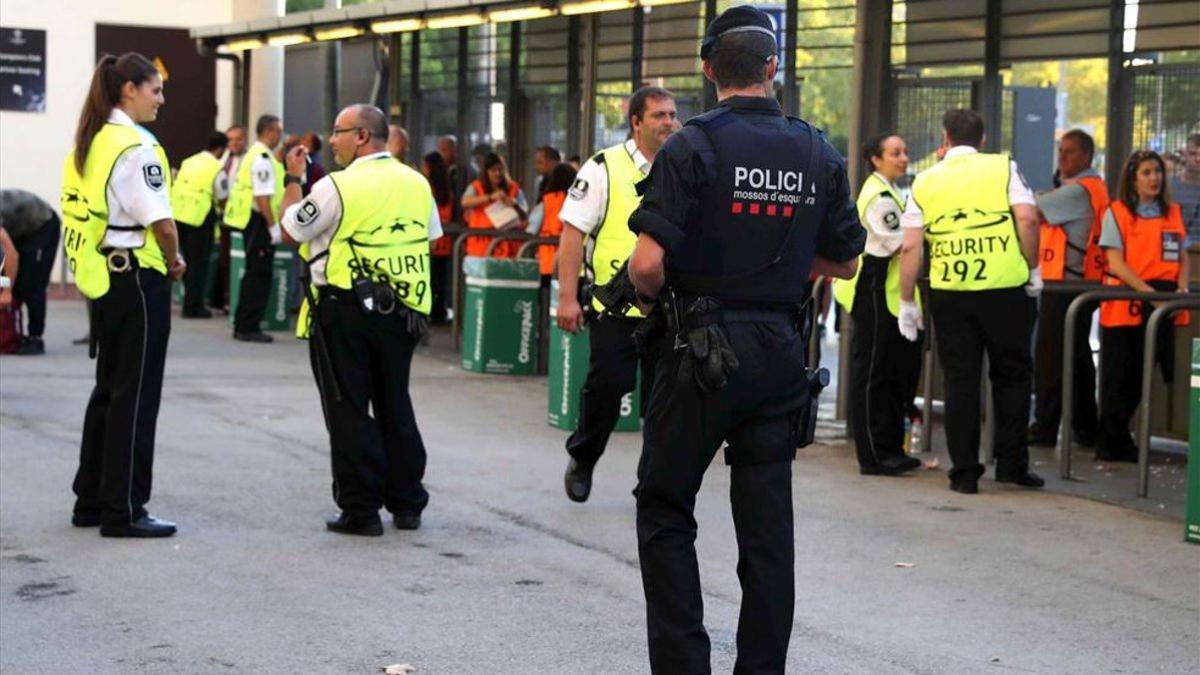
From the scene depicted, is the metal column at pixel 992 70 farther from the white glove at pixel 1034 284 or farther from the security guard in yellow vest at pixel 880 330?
the white glove at pixel 1034 284

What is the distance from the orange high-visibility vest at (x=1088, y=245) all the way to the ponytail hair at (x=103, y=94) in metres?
5.59

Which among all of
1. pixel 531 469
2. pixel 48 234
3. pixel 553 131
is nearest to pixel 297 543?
pixel 531 469

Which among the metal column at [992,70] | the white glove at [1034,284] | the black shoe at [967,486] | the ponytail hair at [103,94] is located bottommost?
the black shoe at [967,486]

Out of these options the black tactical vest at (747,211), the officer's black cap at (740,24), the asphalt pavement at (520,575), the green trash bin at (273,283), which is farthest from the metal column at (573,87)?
the black tactical vest at (747,211)

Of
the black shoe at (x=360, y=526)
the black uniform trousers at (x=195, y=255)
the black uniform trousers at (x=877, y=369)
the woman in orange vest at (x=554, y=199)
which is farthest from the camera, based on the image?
the black uniform trousers at (x=195, y=255)

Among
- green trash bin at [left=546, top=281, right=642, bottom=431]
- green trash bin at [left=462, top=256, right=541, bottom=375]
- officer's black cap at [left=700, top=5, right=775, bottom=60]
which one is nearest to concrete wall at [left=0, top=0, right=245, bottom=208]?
green trash bin at [left=462, top=256, right=541, bottom=375]

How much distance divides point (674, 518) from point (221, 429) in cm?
695

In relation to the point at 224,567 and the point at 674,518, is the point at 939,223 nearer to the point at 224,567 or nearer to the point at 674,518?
the point at 224,567

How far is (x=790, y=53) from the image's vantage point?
51.8 ft

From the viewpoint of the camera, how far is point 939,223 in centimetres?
996

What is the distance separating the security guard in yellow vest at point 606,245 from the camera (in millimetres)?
8656

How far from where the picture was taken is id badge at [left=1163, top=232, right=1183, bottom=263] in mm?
11273

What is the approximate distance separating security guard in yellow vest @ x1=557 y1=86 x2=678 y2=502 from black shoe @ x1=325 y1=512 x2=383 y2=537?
3.36 ft

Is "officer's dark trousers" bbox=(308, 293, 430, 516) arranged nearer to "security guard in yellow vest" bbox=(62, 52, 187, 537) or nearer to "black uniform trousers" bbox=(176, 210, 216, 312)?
"security guard in yellow vest" bbox=(62, 52, 187, 537)
